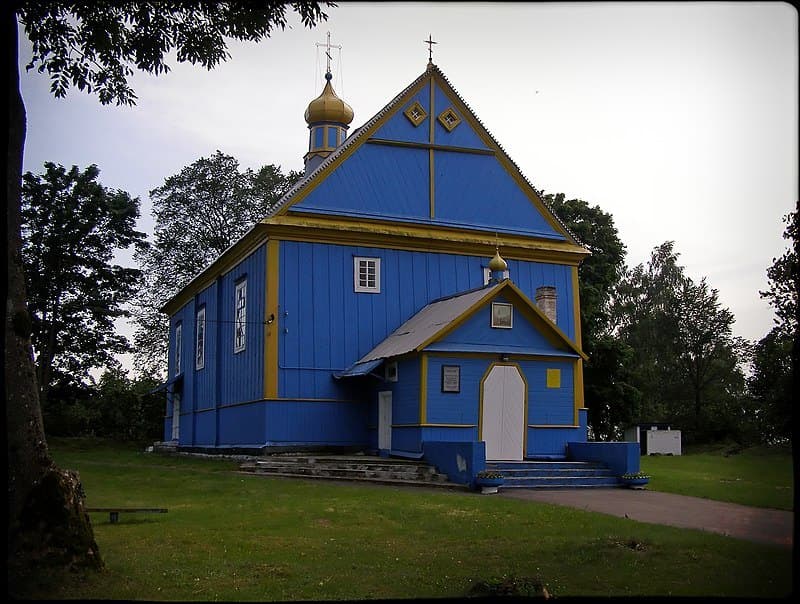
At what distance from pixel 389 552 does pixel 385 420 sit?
36.4 ft

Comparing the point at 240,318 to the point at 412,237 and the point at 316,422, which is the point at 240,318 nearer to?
the point at 316,422

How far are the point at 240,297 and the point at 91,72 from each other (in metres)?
13.5

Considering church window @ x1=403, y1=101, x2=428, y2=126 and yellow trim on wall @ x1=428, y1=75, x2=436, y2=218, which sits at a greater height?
church window @ x1=403, y1=101, x2=428, y2=126

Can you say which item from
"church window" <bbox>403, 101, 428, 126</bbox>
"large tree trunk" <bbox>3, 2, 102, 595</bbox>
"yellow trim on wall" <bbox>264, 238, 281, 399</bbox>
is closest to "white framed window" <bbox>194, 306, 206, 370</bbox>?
"yellow trim on wall" <bbox>264, 238, 281, 399</bbox>

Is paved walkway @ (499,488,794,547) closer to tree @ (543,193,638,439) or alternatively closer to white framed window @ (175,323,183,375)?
tree @ (543,193,638,439)

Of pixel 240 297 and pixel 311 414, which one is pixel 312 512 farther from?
pixel 240 297

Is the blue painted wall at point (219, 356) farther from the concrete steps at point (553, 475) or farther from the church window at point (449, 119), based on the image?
the concrete steps at point (553, 475)

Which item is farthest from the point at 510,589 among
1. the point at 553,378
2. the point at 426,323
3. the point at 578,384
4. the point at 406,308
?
the point at 406,308

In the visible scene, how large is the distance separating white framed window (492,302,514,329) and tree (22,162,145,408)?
23.7 metres

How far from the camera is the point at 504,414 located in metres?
20.1

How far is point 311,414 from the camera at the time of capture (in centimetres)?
2181

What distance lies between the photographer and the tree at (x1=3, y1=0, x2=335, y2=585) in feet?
26.1

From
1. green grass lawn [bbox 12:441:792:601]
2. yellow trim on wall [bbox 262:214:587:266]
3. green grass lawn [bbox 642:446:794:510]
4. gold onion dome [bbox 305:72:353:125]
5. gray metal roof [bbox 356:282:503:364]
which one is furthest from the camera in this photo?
gold onion dome [bbox 305:72:353:125]

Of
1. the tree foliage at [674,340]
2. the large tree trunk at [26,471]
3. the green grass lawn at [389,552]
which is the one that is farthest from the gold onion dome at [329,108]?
the tree foliage at [674,340]
